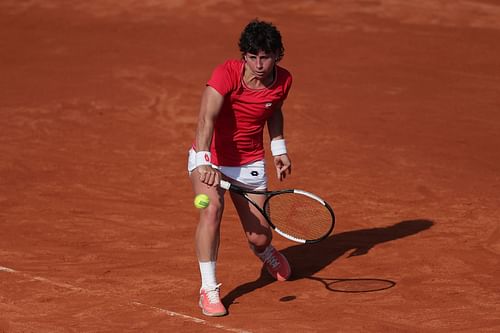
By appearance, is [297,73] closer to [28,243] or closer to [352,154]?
[352,154]

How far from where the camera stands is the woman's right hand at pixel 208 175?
7.38 m

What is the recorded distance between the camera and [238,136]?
26.4ft

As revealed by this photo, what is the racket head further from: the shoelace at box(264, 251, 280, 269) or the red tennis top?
the shoelace at box(264, 251, 280, 269)

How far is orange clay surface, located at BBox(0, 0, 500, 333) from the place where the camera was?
8.07 m

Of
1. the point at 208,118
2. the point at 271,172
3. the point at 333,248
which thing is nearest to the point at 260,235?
the point at 208,118

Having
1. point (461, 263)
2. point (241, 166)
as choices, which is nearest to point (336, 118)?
point (461, 263)

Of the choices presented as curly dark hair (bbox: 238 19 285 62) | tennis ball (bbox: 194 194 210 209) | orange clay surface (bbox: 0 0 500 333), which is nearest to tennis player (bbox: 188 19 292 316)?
curly dark hair (bbox: 238 19 285 62)

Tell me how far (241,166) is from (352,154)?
521cm

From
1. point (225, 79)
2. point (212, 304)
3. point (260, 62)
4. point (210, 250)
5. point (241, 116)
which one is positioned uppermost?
point (260, 62)

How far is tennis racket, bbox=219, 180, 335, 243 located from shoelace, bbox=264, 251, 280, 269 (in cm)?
58

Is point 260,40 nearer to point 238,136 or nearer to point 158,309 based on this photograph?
point 238,136

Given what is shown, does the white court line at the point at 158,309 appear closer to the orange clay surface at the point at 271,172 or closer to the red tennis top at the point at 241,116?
the orange clay surface at the point at 271,172

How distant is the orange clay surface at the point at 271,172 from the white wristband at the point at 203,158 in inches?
47.1

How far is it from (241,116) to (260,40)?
2.42ft
